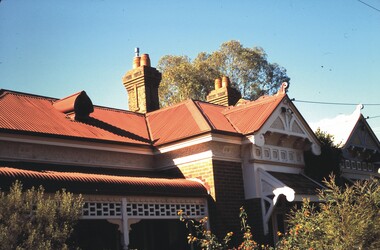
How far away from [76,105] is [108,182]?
437cm

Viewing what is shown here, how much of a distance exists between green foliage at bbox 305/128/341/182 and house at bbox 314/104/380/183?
1236 mm

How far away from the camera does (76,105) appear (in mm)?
17094

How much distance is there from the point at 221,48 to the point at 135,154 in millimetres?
24662

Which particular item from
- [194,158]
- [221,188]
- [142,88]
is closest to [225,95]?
[142,88]

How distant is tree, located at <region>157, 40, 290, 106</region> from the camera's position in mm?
38875

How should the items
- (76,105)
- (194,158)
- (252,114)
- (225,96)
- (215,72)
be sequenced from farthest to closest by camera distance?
(215,72)
(225,96)
(252,114)
(76,105)
(194,158)

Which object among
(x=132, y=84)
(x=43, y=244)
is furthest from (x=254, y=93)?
(x=43, y=244)

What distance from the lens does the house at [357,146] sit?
22359 mm

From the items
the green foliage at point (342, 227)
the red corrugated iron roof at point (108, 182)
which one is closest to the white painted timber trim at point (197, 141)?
the red corrugated iron roof at point (108, 182)

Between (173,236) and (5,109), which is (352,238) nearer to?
(173,236)

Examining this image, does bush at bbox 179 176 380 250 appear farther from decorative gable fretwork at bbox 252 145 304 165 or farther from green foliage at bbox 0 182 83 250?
decorative gable fretwork at bbox 252 145 304 165

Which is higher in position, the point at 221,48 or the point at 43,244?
the point at 221,48

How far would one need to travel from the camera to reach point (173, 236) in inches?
674

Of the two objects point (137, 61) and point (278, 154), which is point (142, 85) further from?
point (278, 154)
